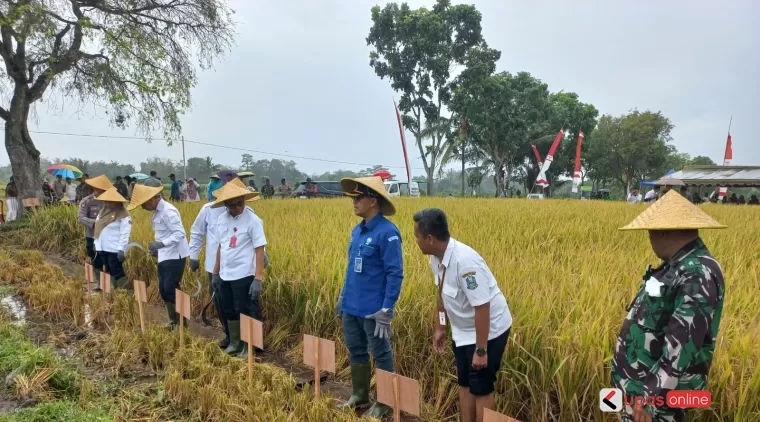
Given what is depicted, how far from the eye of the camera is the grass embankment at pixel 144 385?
2.55 meters

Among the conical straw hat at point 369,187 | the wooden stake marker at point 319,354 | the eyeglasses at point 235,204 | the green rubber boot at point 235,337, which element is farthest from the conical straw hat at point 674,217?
the green rubber boot at point 235,337

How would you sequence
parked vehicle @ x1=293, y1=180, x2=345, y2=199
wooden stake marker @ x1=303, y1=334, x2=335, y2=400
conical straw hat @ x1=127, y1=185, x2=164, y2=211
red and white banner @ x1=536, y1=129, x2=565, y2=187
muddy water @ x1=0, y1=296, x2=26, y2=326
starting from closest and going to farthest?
wooden stake marker @ x1=303, y1=334, x2=335, y2=400
conical straw hat @ x1=127, y1=185, x2=164, y2=211
muddy water @ x1=0, y1=296, x2=26, y2=326
red and white banner @ x1=536, y1=129, x2=565, y2=187
parked vehicle @ x1=293, y1=180, x2=345, y2=199

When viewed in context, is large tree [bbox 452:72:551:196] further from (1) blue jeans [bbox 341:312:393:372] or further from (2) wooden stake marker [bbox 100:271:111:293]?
(1) blue jeans [bbox 341:312:393:372]

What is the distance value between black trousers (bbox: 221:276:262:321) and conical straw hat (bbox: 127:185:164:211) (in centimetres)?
114

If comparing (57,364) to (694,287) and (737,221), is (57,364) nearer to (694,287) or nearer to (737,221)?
(694,287)

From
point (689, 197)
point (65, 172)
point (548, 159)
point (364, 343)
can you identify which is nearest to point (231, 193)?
point (364, 343)

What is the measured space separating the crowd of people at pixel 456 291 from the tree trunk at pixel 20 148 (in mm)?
9533

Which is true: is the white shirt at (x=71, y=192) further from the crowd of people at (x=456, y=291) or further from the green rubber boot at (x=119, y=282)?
the crowd of people at (x=456, y=291)

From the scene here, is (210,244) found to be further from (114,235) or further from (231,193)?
(114,235)

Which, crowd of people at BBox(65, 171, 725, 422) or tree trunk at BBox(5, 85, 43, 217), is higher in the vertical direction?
tree trunk at BBox(5, 85, 43, 217)

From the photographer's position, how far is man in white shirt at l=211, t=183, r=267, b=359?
11.7 ft

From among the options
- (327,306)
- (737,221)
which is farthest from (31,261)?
(737,221)

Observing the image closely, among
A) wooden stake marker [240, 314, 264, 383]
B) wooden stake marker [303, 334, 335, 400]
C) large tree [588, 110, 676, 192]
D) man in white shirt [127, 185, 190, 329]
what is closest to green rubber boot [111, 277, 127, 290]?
man in white shirt [127, 185, 190, 329]

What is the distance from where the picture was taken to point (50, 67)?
11.0m
